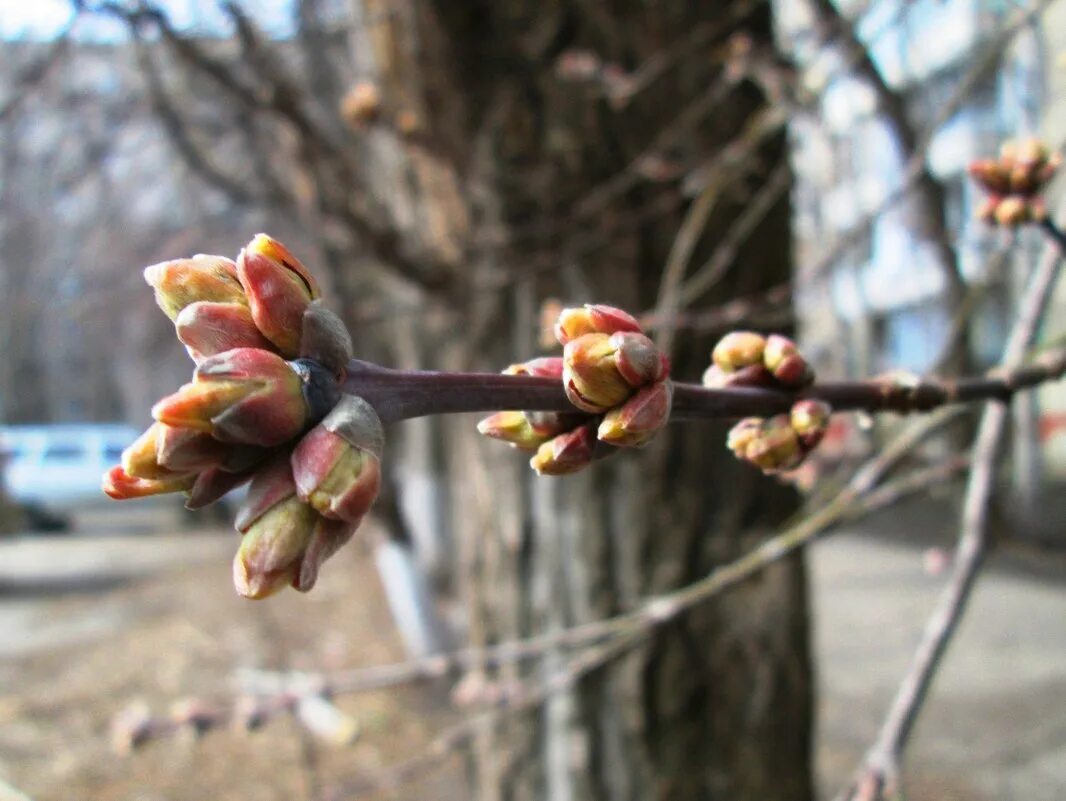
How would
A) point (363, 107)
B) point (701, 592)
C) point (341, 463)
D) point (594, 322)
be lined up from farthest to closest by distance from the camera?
1. point (363, 107)
2. point (701, 592)
3. point (594, 322)
4. point (341, 463)

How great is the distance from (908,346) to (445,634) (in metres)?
14.6

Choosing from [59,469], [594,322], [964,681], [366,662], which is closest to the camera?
[594,322]

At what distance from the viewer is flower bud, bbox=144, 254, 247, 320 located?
592 mm

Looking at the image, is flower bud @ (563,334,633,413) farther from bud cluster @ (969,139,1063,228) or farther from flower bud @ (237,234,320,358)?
bud cluster @ (969,139,1063,228)

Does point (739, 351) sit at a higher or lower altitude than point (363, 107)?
lower

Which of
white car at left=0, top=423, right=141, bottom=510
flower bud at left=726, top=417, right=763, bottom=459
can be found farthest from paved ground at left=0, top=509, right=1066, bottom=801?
white car at left=0, top=423, right=141, bottom=510

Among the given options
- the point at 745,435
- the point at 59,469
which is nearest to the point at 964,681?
the point at 745,435

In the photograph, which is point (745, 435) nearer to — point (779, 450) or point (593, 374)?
point (779, 450)

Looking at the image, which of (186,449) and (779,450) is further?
(779,450)

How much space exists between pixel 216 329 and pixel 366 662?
8.26m

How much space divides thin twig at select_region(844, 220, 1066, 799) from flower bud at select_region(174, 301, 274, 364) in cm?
90

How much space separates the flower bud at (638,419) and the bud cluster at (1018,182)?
734mm

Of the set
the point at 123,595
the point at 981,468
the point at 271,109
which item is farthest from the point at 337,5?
the point at 123,595

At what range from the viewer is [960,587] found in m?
1.31
